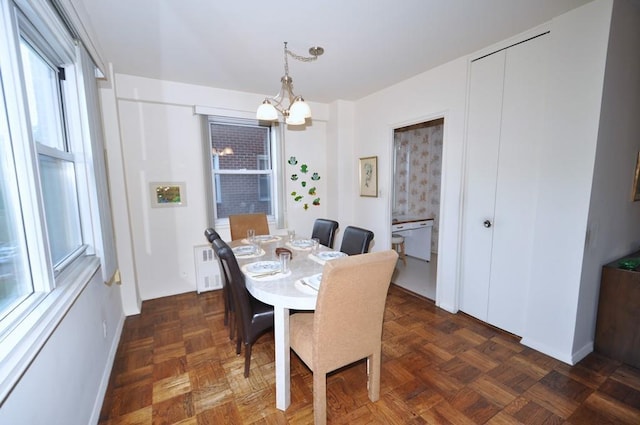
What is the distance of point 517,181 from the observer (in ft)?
7.47

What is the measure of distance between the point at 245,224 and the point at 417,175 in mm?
3161

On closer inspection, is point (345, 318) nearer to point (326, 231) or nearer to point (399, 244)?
point (326, 231)

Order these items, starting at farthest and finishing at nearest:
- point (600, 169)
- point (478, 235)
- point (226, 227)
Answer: point (226, 227), point (478, 235), point (600, 169)

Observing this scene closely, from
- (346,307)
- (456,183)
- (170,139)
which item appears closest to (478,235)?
(456,183)

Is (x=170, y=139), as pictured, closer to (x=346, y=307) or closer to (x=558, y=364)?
(x=346, y=307)

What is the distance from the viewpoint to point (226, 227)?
11.7 feet

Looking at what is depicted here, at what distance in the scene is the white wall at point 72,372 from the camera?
3.14 feet

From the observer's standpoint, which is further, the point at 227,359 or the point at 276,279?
the point at 227,359

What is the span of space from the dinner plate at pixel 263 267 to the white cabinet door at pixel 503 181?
1937 mm

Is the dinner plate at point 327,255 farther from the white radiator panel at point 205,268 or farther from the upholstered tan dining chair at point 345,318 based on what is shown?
the white radiator panel at point 205,268

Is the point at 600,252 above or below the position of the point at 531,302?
above

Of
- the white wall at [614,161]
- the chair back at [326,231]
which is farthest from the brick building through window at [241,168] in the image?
the white wall at [614,161]

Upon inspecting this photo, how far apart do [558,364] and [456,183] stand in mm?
1643

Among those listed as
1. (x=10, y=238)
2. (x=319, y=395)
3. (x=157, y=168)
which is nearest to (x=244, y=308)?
(x=319, y=395)
